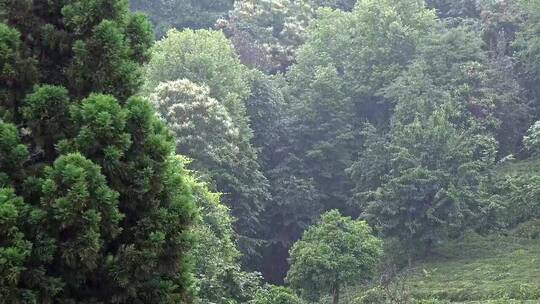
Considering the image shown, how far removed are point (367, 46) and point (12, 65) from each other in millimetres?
33519

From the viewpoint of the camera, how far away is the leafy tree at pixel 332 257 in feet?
69.7

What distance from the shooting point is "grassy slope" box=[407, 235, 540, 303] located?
2253 cm

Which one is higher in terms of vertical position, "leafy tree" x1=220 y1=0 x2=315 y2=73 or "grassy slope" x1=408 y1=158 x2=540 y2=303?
"leafy tree" x1=220 y1=0 x2=315 y2=73

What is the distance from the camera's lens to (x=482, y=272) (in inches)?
1017

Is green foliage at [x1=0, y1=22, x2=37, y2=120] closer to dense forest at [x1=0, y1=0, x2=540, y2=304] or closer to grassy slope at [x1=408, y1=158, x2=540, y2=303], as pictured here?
dense forest at [x1=0, y1=0, x2=540, y2=304]

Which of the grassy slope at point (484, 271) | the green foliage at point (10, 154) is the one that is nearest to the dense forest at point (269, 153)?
the green foliage at point (10, 154)

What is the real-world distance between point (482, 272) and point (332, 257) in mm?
7547

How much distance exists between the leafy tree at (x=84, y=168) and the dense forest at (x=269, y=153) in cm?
2

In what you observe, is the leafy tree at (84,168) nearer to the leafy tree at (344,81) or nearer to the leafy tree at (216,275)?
the leafy tree at (216,275)

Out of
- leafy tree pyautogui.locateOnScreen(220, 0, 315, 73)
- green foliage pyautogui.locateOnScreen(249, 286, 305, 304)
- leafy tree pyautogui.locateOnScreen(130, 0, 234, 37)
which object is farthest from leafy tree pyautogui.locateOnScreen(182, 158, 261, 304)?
leafy tree pyautogui.locateOnScreen(130, 0, 234, 37)

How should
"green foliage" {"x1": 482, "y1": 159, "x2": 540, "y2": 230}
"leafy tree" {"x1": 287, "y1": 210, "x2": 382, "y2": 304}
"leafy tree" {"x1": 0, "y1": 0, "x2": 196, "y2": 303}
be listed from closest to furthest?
"leafy tree" {"x1": 0, "y1": 0, "x2": 196, "y2": 303}
"leafy tree" {"x1": 287, "y1": 210, "x2": 382, "y2": 304}
"green foliage" {"x1": 482, "y1": 159, "x2": 540, "y2": 230}

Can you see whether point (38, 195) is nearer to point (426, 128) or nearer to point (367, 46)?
point (426, 128)

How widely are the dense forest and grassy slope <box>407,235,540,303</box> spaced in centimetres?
12

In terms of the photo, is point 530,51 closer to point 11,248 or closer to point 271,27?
point 271,27
